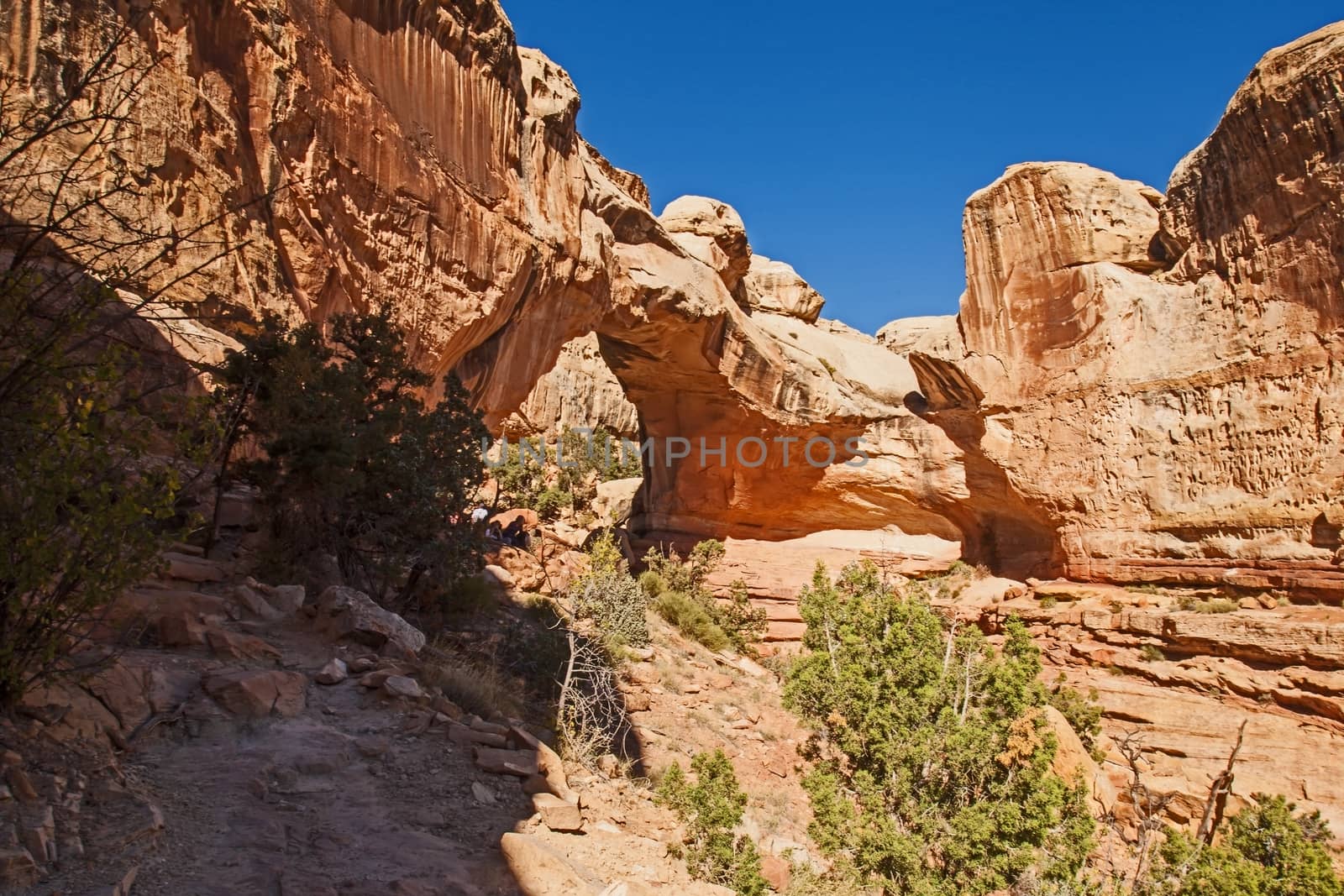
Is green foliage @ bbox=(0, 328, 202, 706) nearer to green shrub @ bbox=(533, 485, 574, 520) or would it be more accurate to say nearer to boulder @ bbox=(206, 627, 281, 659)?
boulder @ bbox=(206, 627, 281, 659)

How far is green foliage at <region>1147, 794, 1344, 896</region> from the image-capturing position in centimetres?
767

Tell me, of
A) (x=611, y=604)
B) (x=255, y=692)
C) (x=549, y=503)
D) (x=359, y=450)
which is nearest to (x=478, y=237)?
(x=359, y=450)

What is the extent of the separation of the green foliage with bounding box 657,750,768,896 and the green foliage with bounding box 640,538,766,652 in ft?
34.0

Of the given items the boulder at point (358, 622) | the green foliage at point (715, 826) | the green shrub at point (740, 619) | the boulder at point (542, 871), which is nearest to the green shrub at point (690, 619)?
the green shrub at point (740, 619)

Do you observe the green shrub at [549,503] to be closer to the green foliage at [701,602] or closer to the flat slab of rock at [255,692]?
the green foliage at [701,602]

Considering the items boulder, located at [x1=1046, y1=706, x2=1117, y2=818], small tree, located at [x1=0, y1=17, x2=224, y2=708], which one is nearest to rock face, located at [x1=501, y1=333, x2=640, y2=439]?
boulder, located at [x1=1046, y1=706, x2=1117, y2=818]

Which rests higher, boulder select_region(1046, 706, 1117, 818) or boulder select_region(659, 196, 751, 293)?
boulder select_region(659, 196, 751, 293)

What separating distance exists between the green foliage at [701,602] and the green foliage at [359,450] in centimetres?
822

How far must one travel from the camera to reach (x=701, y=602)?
1956 cm

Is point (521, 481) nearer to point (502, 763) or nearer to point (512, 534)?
point (512, 534)

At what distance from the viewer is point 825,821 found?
7969mm

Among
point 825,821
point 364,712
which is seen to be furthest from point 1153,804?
point 364,712

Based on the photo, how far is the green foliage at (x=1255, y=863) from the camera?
25.2 feet

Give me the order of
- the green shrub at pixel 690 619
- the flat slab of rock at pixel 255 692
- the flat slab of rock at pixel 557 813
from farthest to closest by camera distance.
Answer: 1. the green shrub at pixel 690 619
2. the flat slab of rock at pixel 557 813
3. the flat slab of rock at pixel 255 692
